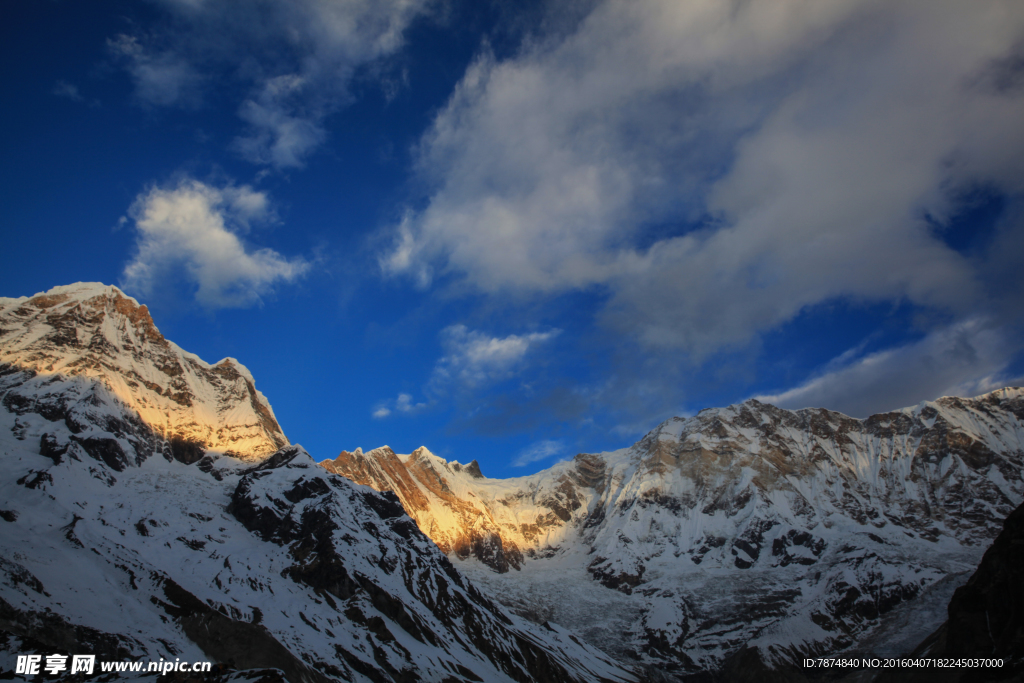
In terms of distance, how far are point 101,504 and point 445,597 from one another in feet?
284

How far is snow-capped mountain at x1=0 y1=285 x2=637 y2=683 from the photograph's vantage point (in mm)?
95938

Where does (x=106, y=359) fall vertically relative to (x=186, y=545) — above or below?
above

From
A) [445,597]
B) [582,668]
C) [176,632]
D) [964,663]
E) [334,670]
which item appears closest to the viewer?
[964,663]

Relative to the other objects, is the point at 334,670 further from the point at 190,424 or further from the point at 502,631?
the point at 190,424

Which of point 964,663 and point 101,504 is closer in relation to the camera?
point 964,663

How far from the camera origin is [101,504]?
13275 centimetres

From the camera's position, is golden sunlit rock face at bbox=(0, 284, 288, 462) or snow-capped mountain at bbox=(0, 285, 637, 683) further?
golden sunlit rock face at bbox=(0, 284, 288, 462)

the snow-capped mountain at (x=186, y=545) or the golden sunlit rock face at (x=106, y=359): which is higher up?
the golden sunlit rock face at (x=106, y=359)

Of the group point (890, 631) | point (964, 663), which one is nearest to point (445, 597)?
point (964, 663)

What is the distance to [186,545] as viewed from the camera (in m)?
134

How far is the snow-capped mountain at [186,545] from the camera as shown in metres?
95.9

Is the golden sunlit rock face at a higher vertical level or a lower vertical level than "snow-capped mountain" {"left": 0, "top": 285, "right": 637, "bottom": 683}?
higher

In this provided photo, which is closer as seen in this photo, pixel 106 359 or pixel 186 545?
pixel 186 545

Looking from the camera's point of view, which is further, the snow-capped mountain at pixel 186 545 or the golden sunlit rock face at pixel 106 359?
the golden sunlit rock face at pixel 106 359
